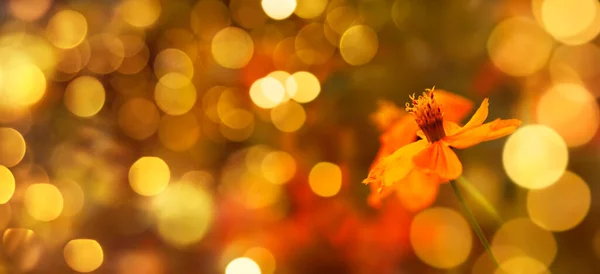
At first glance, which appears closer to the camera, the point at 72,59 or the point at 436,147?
the point at 436,147

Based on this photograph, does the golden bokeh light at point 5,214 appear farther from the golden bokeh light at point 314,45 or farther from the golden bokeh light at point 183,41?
the golden bokeh light at point 314,45

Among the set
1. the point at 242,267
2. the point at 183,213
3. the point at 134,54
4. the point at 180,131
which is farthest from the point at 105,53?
the point at 242,267

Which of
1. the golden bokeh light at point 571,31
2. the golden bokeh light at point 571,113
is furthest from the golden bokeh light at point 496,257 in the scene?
the golden bokeh light at point 571,31

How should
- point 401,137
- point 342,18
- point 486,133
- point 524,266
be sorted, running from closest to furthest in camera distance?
point 486,133 < point 401,137 < point 524,266 < point 342,18

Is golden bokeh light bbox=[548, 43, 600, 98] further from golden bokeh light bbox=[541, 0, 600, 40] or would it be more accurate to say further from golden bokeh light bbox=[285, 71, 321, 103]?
golden bokeh light bbox=[285, 71, 321, 103]

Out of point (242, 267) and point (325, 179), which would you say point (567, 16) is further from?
point (242, 267)

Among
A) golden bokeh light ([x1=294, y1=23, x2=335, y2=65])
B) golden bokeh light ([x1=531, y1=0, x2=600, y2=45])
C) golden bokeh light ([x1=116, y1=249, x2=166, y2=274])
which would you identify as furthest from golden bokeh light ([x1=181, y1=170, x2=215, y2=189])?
golden bokeh light ([x1=531, y1=0, x2=600, y2=45])

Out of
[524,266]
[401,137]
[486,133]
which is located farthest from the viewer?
[524,266]
